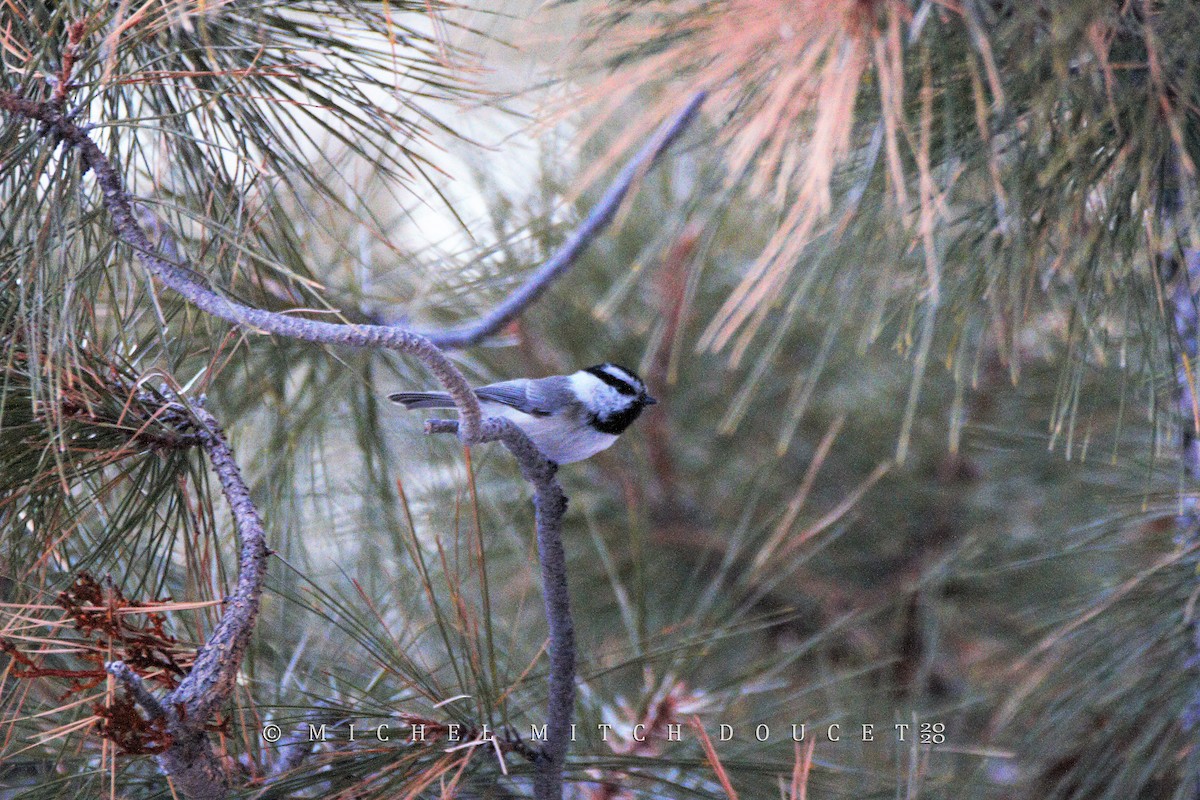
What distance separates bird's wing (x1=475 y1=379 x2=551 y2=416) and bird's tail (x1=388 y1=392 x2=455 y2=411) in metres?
0.22

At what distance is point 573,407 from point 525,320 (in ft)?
1.32

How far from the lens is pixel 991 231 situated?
1155 millimetres

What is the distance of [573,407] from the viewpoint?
170 cm

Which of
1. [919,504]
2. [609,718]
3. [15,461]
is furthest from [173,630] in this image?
[919,504]

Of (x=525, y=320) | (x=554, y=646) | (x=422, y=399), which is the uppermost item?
(x=525, y=320)

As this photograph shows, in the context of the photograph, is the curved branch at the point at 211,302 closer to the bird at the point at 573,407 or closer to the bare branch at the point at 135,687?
the bare branch at the point at 135,687

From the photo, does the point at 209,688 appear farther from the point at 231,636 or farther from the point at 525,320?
the point at 525,320

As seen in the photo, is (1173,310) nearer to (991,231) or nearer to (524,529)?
(991,231)

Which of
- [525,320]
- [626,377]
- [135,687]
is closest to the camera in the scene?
[135,687]

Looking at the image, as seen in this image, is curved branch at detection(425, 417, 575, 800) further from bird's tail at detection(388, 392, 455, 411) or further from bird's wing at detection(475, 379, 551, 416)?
bird's wing at detection(475, 379, 551, 416)

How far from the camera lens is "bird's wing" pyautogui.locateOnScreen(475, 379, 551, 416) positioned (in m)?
1.70

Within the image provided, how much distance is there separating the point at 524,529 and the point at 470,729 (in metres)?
0.80

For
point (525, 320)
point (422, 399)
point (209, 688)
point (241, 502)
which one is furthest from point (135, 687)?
point (525, 320)

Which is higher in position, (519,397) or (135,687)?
(519,397)
